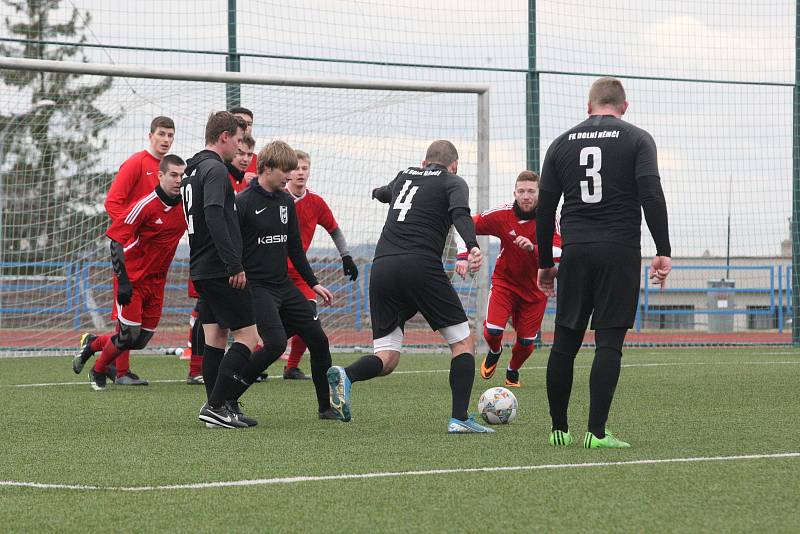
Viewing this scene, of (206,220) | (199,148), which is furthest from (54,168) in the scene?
(206,220)

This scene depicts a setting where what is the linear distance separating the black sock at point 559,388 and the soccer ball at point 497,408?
0.87 meters

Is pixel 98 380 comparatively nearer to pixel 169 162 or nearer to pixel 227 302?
pixel 169 162

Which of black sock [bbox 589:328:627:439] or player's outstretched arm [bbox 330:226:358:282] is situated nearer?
black sock [bbox 589:328:627:439]

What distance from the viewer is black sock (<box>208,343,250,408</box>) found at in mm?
6582

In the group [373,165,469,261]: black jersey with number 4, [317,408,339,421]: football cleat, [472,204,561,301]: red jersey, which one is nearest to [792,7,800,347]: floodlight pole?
[472,204,561,301]: red jersey

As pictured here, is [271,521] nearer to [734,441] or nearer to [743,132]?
[734,441]

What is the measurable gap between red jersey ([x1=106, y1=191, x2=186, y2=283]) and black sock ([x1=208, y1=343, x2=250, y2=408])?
2.66 m

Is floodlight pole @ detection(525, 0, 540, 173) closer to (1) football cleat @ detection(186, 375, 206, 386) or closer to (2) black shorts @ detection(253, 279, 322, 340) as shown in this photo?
(1) football cleat @ detection(186, 375, 206, 386)

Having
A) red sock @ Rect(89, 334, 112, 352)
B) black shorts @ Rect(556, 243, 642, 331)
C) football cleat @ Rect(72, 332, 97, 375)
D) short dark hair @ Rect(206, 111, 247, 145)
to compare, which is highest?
short dark hair @ Rect(206, 111, 247, 145)

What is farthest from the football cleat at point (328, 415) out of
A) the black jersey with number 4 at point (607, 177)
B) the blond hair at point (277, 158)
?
the black jersey with number 4 at point (607, 177)

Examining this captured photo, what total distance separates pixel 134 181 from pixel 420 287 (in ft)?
14.0

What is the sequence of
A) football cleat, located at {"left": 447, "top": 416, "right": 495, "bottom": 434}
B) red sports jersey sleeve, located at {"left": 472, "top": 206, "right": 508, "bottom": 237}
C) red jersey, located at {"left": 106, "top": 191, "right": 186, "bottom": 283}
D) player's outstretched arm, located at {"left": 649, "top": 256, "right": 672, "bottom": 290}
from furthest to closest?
red sports jersey sleeve, located at {"left": 472, "top": 206, "right": 508, "bottom": 237} → red jersey, located at {"left": 106, "top": 191, "right": 186, "bottom": 283} → football cleat, located at {"left": 447, "top": 416, "right": 495, "bottom": 434} → player's outstretched arm, located at {"left": 649, "top": 256, "right": 672, "bottom": 290}

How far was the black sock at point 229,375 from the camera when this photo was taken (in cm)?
658

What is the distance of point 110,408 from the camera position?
762 cm
